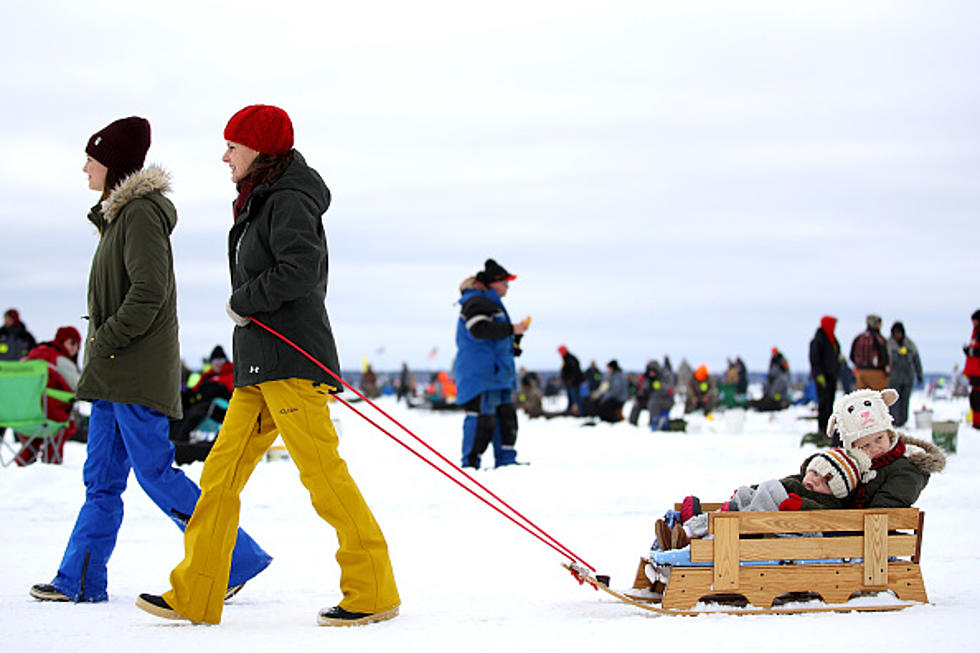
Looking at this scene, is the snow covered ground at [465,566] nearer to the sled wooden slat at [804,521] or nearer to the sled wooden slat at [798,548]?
the sled wooden slat at [798,548]

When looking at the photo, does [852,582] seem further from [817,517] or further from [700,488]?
[700,488]

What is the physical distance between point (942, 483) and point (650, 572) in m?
5.10

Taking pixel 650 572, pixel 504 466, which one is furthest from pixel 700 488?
pixel 650 572

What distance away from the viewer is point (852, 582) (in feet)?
13.5

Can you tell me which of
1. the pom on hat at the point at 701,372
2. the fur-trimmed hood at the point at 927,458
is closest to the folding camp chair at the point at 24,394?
the fur-trimmed hood at the point at 927,458

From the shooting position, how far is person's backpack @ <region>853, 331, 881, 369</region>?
14.5 meters

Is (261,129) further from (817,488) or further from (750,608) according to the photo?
(817,488)

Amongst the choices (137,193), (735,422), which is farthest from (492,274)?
(735,422)

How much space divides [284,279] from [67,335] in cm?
808

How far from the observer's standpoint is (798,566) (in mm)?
4086

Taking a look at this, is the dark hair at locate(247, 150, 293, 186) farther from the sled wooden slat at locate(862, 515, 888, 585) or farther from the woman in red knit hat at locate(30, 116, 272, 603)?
the sled wooden slat at locate(862, 515, 888, 585)

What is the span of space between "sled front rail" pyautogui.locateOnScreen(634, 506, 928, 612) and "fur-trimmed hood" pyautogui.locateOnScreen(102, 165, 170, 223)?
2.80m

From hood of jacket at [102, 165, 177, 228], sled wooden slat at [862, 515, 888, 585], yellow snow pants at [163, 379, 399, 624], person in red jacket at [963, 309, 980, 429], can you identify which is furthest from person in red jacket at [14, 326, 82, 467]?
person in red jacket at [963, 309, 980, 429]

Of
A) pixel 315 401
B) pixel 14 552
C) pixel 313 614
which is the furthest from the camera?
pixel 14 552
